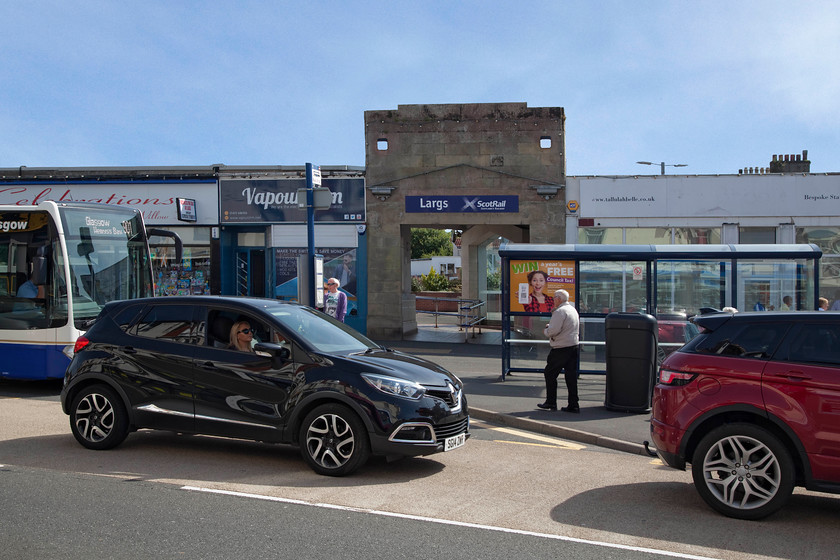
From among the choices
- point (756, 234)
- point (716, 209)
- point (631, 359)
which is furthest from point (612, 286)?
point (756, 234)

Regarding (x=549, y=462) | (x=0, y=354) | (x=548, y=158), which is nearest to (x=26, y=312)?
(x=0, y=354)

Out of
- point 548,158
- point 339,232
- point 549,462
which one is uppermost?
point 548,158

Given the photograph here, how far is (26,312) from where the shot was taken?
11875 mm

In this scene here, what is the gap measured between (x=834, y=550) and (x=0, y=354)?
38.2 feet

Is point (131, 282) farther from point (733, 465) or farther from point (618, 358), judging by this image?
point (733, 465)

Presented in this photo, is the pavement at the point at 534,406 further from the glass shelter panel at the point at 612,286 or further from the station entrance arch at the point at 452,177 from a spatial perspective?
the station entrance arch at the point at 452,177

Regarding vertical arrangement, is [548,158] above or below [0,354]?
above

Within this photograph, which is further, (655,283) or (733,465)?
(655,283)

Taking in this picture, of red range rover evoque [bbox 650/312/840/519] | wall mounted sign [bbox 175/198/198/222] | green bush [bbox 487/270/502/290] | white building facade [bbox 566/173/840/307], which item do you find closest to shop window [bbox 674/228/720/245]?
white building facade [bbox 566/173/840/307]

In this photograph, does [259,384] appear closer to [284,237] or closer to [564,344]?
[564,344]

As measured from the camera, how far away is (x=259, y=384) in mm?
7207

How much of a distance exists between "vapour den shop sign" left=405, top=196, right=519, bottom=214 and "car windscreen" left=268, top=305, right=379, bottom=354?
1346 cm

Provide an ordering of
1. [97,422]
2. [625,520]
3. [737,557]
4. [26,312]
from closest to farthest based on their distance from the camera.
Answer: [737,557] → [625,520] → [97,422] → [26,312]

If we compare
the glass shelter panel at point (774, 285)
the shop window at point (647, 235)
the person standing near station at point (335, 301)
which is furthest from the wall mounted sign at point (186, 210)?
the glass shelter panel at point (774, 285)
